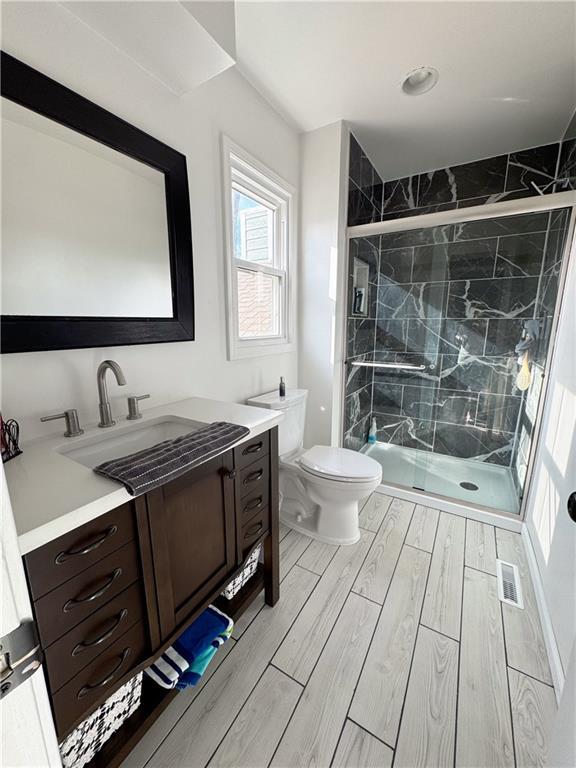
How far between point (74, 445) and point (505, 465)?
9.56 feet

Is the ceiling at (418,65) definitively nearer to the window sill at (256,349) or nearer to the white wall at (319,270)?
the white wall at (319,270)

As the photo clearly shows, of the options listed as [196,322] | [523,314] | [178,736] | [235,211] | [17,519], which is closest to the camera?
[17,519]

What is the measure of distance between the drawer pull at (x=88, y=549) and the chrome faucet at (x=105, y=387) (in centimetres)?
48

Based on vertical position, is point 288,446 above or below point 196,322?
below

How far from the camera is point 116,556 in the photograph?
2.45 ft

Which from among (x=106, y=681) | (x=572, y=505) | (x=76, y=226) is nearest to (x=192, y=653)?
(x=106, y=681)

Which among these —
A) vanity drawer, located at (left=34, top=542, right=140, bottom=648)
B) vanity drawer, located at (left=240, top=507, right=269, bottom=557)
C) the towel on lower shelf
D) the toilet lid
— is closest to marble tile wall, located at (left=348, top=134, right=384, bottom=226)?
the toilet lid

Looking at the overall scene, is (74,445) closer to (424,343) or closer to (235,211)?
(235,211)

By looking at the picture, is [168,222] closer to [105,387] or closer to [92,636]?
[105,387]

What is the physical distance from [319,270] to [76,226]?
147 cm

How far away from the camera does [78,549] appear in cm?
67

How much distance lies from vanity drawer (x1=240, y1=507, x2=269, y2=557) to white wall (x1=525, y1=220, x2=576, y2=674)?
44.5 inches

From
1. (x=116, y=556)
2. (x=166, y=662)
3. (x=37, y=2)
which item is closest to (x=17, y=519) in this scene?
(x=116, y=556)

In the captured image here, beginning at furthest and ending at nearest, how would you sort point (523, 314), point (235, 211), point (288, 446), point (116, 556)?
point (523, 314), point (288, 446), point (235, 211), point (116, 556)
